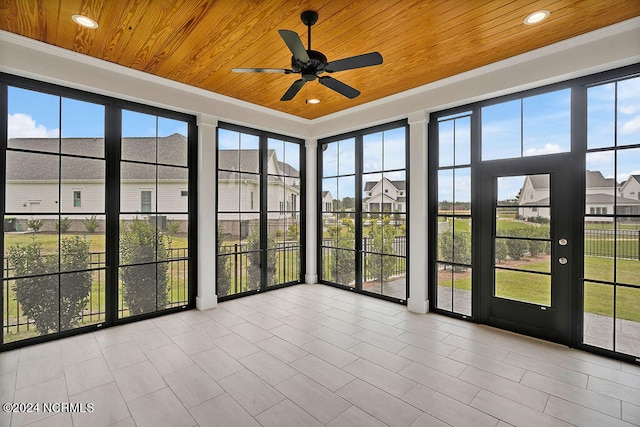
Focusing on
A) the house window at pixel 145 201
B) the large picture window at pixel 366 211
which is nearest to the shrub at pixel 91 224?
the house window at pixel 145 201

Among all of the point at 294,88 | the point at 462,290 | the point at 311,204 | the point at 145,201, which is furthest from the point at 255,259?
the point at 462,290

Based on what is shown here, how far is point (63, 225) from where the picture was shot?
11.3 feet

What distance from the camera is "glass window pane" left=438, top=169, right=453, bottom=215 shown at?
4.18m

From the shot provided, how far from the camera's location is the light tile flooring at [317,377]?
218 cm

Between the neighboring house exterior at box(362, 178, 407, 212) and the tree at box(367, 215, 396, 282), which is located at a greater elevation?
the neighboring house exterior at box(362, 178, 407, 212)

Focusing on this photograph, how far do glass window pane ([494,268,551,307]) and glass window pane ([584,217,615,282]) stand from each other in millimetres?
398

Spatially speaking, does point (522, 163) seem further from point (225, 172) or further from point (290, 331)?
point (225, 172)

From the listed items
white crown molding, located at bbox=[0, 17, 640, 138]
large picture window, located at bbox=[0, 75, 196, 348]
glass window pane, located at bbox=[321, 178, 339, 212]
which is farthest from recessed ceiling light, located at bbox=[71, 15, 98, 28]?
glass window pane, located at bbox=[321, 178, 339, 212]

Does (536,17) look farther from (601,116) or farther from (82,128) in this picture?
(82,128)

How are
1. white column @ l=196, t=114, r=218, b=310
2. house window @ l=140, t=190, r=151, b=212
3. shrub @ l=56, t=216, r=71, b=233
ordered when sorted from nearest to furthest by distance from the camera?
shrub @ l=56, t=216, r=71, b=233, house window @ l=140, t=190, r=151, b=212, white column @ l=196, t=114, r=218, b=310

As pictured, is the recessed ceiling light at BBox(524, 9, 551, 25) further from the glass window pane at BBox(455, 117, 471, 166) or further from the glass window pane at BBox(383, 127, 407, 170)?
the glass window pane at BBox(383, 127, 407, 170)

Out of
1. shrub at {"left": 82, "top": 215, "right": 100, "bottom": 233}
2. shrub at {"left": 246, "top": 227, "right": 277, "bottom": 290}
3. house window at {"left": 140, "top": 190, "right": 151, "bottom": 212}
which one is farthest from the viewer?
shrub at {"left": 246, "top": 227, "right": 277, "bottom": 290}

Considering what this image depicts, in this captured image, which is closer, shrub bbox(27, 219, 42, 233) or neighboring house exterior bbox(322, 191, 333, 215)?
shrub bbox(27, 219, 42, 233)

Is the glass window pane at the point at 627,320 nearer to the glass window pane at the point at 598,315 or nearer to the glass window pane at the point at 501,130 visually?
the glass window pane at the point at 598,315
